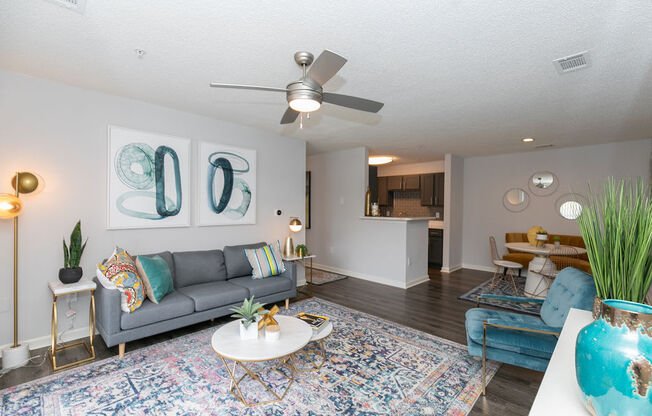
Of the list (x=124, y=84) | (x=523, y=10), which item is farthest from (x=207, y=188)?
(x=523, y=10)

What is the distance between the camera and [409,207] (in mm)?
8258

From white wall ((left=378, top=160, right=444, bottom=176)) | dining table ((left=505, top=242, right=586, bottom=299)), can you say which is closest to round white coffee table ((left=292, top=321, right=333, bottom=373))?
dining table ((left=505, top=242, right=586, bottom=299))

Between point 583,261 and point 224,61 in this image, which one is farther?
point 583,261

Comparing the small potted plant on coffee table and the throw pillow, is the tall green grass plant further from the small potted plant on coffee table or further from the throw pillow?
the throw pillow

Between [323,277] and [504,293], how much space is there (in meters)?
3.14

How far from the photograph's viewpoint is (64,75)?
9.34 feet

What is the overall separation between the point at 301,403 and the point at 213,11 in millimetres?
2713

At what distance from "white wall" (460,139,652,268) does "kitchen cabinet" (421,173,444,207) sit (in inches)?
22.1

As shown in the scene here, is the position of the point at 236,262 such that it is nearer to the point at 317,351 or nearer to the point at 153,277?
the point at 153,277

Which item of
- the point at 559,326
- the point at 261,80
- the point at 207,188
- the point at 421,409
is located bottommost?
the point at 421,409

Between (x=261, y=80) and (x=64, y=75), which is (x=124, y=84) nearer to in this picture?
(x=64, y=75)

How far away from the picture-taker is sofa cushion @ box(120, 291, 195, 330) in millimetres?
2779

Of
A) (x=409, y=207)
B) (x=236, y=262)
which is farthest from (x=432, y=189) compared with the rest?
(x=236, y=262)

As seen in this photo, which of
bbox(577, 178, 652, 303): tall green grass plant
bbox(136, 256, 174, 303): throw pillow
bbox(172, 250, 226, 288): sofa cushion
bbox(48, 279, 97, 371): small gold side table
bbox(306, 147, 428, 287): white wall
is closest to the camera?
bbox(577, 178, 652, 303): tall green grass plant
